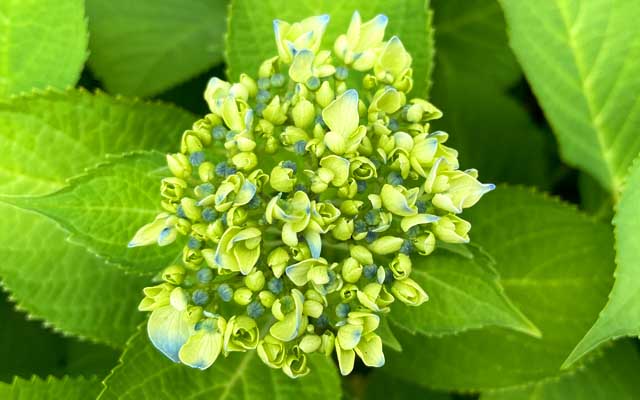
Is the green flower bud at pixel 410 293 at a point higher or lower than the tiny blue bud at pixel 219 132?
lower

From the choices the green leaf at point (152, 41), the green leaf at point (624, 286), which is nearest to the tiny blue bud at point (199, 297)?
the green leaf at point (624, 286)

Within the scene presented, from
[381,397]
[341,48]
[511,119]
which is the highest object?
[341,48]

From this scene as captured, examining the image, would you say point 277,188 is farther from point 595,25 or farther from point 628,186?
point 595,25

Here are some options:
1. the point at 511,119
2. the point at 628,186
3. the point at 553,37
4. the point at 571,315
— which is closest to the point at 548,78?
the point at 553,37

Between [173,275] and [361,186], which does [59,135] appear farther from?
[361,186]

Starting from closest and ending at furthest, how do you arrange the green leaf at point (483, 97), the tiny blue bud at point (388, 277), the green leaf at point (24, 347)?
the tiny blue bud at point (388, 277) → the green leaf at point (24, 347) → the green leaf at point (483, 97)

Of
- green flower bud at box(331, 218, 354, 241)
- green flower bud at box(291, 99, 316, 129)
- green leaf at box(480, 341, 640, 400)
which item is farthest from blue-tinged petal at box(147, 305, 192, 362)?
green leaf at box(480, 341, 640, 400)

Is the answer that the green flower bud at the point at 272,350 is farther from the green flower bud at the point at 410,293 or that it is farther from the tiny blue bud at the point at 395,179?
the tiny blue bud at the point at 395,179

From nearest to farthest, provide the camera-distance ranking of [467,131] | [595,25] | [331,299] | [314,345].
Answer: [314,345] → [331,299] → [595,25] → [467,131]
